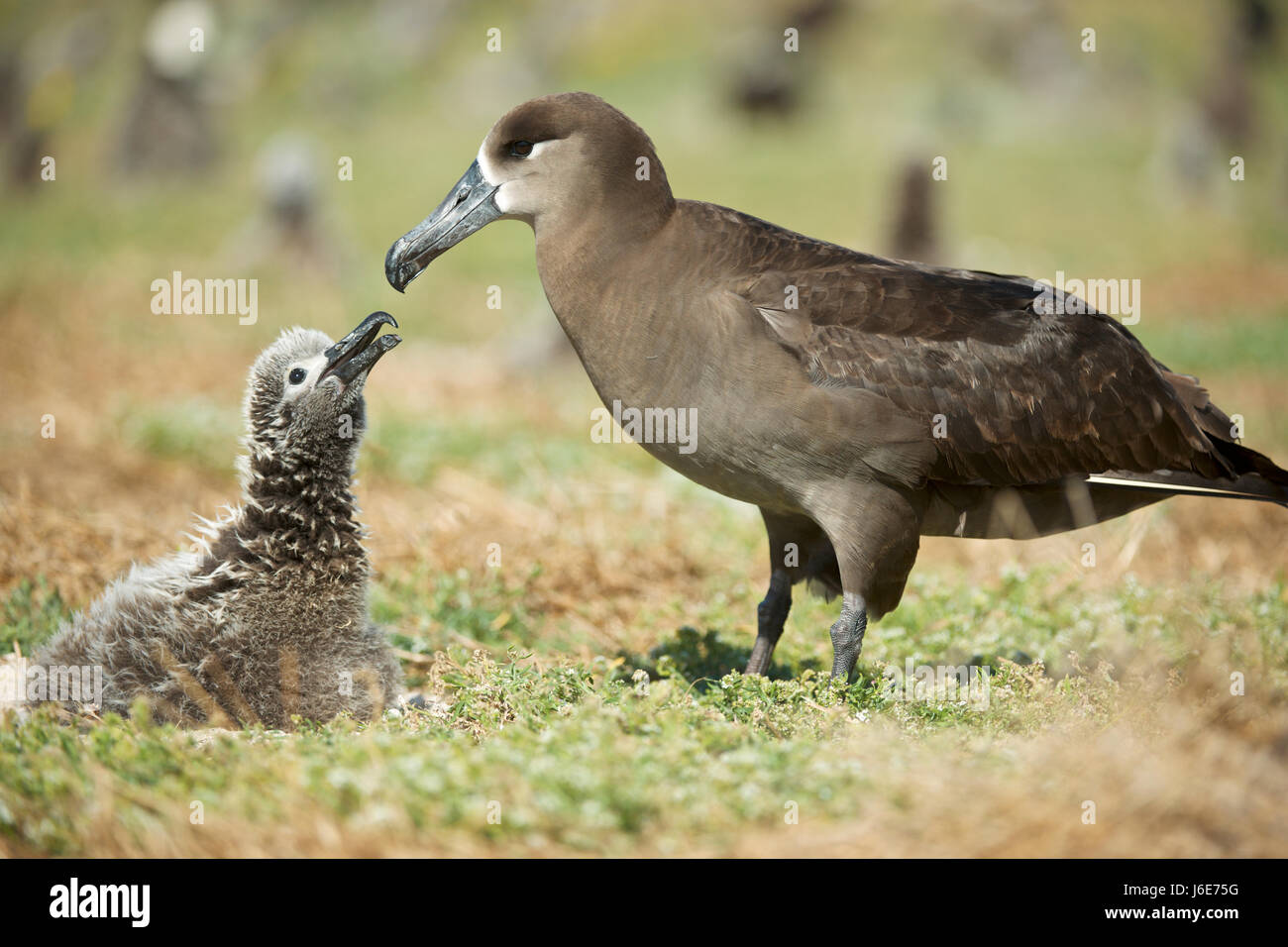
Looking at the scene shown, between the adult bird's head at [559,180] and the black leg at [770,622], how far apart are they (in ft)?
5.18

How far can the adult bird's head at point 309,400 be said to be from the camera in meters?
4.89

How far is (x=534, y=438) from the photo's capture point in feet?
31.6

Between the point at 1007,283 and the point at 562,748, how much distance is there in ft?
8.94

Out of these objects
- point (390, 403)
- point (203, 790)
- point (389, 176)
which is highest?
point (389, 176)

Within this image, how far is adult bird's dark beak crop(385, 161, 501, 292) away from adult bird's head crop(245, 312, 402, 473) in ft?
0.75

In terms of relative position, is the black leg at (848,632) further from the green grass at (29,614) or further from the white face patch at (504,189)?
the green grass at (29,614)

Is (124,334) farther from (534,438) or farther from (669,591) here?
(669,591)

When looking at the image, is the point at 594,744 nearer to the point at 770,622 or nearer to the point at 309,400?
the point at 770,622

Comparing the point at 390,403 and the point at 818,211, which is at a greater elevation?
the point at 818,211

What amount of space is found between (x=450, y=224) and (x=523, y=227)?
1722cm

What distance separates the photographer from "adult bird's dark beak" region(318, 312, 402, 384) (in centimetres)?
494

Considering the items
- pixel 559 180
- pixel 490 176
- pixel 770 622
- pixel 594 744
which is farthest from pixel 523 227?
pixel 594 744

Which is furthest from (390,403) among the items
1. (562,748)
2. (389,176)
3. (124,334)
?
(389,176)

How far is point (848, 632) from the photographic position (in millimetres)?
4750
